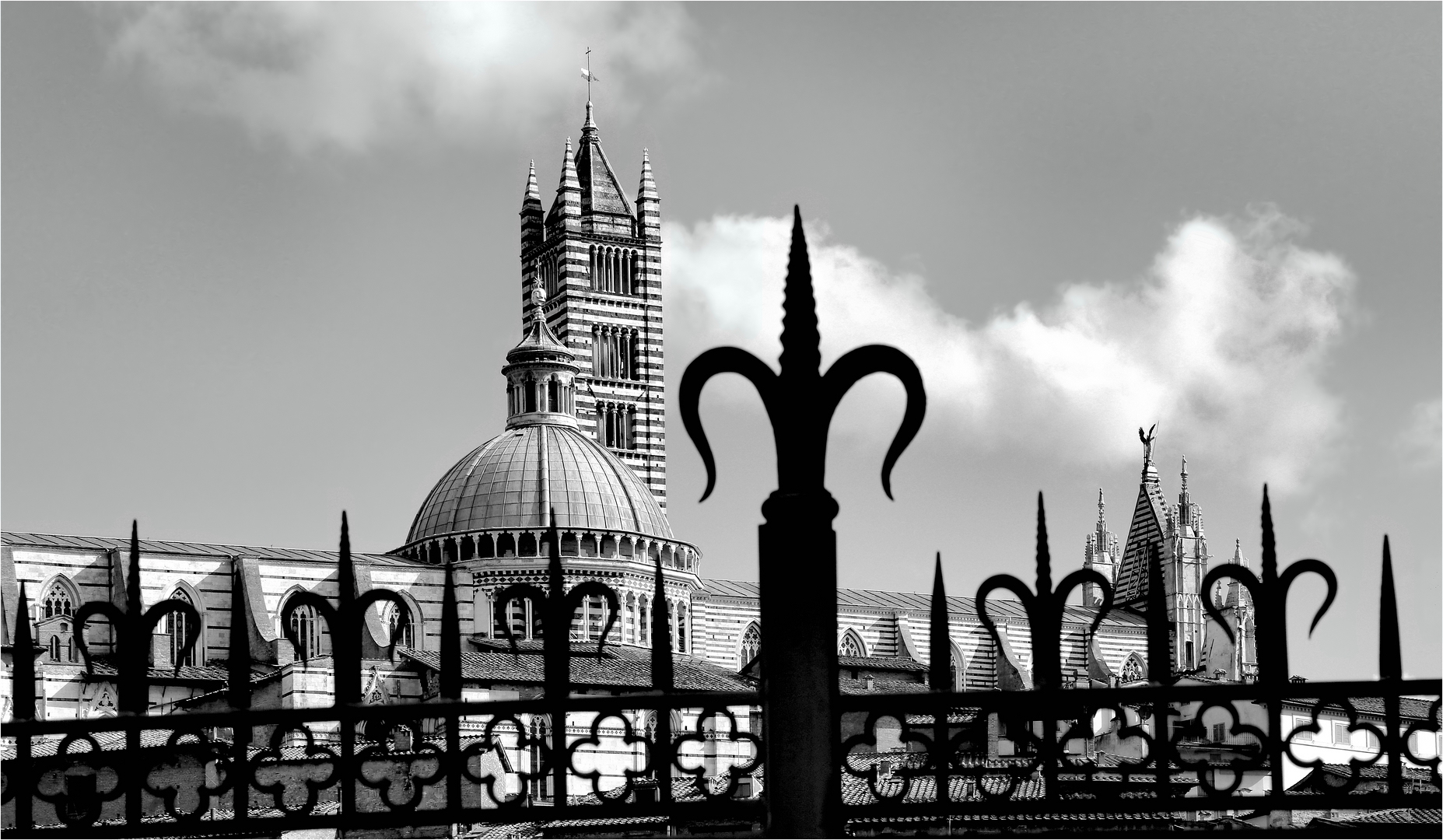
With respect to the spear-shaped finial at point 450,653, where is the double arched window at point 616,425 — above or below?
above

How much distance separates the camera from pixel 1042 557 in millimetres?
5086

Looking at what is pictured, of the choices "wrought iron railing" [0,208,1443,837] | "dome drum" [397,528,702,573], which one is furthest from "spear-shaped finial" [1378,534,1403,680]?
"dome drum" [397,528,702,573]

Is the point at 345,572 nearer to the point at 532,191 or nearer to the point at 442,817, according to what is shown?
the point at 442,817

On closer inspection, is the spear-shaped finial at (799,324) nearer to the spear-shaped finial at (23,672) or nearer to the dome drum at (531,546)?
the spear-shaped finial at (23,672)

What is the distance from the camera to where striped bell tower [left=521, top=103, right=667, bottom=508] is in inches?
2532

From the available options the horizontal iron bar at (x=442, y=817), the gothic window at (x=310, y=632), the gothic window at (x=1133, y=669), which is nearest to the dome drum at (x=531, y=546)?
the gothic window at (x=310, y=632)

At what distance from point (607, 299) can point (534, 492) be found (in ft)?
52.2

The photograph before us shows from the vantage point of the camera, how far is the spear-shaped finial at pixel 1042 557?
494 cm

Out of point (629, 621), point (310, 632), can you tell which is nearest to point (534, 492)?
point (629, 621)

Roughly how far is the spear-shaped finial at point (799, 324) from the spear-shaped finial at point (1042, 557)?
2.16 ft

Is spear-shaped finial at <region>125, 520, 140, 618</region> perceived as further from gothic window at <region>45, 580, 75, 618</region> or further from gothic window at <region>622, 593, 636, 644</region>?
gothic window at <region>622, 593, 636, 644</region>

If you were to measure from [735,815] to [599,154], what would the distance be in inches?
2496

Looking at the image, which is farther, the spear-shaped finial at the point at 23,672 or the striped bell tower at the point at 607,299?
the striped bell tower at the point at 607,299

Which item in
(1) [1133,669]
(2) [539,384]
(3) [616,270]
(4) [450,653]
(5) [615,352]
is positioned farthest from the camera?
(3) [616,270]
